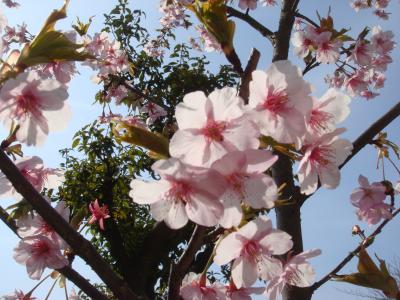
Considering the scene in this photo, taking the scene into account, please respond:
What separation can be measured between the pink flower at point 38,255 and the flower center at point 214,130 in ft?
1.70

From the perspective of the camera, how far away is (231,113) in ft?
2.78

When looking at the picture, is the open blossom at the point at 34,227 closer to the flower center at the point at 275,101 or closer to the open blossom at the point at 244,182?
the open blossom at the point at 244,182

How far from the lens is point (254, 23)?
2.86 meters

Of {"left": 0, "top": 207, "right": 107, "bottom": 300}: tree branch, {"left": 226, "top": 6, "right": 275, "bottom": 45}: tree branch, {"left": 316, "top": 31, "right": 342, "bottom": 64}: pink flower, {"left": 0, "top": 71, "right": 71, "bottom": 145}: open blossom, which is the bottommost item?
{"left": 0, "top": 207, "right": 107, "bottom": 300}: tree branch

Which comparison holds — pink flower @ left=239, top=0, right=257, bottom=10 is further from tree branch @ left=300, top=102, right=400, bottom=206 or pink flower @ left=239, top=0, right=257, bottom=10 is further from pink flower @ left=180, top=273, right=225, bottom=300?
pink flower @ left=180, top=273, right=225, bottom=300

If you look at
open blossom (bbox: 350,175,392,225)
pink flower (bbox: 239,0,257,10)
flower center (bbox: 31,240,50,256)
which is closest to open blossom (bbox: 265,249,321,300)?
flower center (bbox: 31,240,50,256)

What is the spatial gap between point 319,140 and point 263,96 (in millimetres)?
177

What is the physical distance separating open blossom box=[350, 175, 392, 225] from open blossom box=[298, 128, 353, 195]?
1239 mm

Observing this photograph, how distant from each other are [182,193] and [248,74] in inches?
12.1

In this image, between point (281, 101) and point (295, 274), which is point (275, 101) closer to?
point (281, 101)

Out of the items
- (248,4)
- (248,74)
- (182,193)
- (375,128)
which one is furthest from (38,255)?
(248,4)

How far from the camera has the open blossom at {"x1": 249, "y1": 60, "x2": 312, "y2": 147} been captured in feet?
2.85

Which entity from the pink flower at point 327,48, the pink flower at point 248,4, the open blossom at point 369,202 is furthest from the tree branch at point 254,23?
the open blossom at point 369,202

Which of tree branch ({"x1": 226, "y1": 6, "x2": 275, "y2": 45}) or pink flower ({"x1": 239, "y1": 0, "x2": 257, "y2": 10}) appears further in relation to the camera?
pink flower ({"x1": 239, "y1": 0, "x2": 257, "y2": 10})
